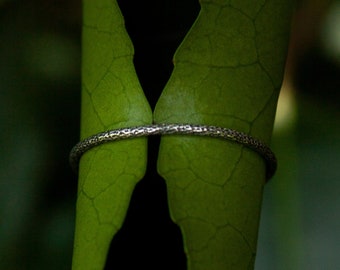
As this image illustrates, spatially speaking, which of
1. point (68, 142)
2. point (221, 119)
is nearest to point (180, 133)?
point (221, 119)

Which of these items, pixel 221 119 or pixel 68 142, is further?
pixel 68 142

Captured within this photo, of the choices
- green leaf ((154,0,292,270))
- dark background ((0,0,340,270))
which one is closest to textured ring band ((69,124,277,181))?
green leaf ((154,0,292,270))

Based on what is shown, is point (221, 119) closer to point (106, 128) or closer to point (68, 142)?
point (106, 128)

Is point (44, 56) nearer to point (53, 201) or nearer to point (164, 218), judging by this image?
point (53, 201)

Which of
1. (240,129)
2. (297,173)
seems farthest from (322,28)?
(240,129)

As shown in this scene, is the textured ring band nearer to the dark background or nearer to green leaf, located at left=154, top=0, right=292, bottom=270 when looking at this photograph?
green leaf, located at left=154, top=0, right=292, bottom=270

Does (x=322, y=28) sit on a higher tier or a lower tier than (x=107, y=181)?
higher
